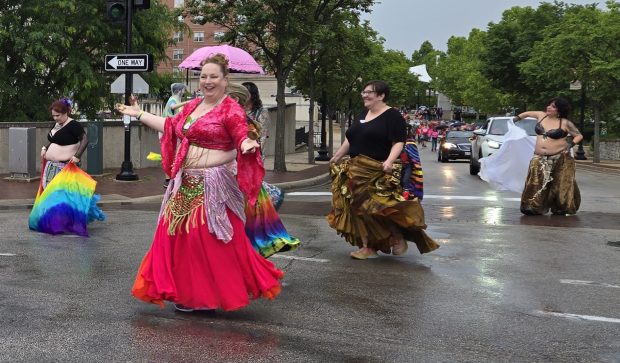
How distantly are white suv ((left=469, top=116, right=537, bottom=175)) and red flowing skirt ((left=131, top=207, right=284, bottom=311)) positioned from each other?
50.3ft

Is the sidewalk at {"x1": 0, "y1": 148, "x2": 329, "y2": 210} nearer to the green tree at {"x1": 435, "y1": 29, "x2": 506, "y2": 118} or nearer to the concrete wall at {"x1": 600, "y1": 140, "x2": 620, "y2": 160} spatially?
the concrete wall at {"x1": 600, "y1": 140, "x2": 620, "y2": 160}

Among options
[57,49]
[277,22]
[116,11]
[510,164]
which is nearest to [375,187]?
[510,164]

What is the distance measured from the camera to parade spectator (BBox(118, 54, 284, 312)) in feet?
16.9

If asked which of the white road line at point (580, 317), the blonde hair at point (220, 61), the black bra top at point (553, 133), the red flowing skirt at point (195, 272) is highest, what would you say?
the blonde hair at point (220, 61)

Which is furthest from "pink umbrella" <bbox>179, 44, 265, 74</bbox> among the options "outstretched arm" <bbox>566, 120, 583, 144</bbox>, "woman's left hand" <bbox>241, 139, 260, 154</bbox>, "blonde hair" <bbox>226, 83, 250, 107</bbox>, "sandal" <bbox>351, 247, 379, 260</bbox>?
"woman's left hand" <bbox>241, 139, 260, 154</bbox>

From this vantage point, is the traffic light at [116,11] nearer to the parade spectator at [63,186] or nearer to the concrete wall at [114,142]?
the concrete wall at [114,142]

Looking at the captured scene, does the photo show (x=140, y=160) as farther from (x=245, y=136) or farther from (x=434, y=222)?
(x=245, y=136)

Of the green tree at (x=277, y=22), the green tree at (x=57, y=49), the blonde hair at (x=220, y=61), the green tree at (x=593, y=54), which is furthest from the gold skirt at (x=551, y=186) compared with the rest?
the green tree at (x=593, y=54)

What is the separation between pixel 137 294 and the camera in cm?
512

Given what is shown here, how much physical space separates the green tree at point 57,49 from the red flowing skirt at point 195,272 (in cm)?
1723

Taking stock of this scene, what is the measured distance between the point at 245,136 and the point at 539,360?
2.43 meters

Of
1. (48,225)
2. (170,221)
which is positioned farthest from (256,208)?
(48,225)

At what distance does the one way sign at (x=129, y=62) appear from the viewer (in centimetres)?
1570

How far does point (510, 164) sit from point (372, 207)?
19.1 feet
